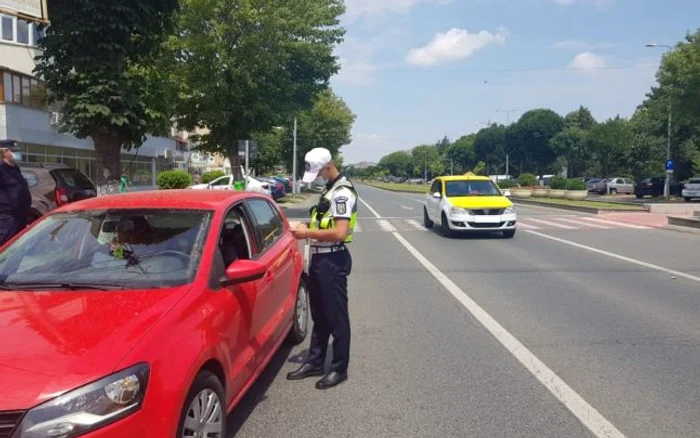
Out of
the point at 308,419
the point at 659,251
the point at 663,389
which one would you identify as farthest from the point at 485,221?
the point at 308,419

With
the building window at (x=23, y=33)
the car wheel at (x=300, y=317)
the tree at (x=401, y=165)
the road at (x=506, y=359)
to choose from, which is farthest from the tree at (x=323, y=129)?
the tree at (x=401, y=165)

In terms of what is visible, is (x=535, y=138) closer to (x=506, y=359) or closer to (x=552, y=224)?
(x=552, y=224)

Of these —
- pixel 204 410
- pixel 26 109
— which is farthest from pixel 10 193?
pixel 26 109

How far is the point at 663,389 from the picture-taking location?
4730 millimetres

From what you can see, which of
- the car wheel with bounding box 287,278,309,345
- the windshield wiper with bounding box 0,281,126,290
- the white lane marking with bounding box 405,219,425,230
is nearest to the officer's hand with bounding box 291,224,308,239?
the car wheel with bounding box 287,278,309,345

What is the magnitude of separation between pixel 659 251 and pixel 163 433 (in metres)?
13.3

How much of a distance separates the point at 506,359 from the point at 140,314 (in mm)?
3509

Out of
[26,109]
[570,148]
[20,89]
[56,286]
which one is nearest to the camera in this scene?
[56,286]

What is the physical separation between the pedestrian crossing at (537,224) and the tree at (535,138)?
266ft

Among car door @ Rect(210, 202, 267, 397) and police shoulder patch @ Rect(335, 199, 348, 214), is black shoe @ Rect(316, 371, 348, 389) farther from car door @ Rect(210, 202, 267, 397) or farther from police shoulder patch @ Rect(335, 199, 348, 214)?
police shoulder patch @ Rect(335, 199, 348, 214)

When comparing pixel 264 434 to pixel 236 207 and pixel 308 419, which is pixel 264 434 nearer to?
pixel 308 419

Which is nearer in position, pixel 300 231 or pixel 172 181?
pixel 300 231

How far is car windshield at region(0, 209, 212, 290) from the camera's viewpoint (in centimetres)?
371

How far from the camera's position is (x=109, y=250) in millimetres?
4062
